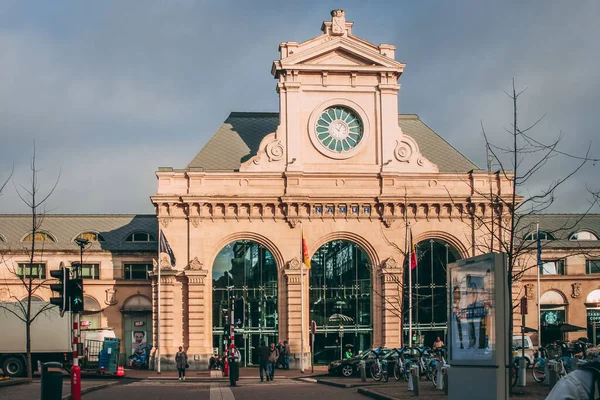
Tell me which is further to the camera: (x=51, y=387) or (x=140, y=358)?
(x=140, y=358)

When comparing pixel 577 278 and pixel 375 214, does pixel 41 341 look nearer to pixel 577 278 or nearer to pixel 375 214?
pixel 375 214

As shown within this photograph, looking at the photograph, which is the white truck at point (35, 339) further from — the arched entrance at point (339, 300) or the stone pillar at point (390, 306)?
the stone pillar at point (390, 306)

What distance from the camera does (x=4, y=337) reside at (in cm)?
5156

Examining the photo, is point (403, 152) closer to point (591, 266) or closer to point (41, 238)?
point (591, 266)

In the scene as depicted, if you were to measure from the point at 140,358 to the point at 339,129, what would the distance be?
20.0m

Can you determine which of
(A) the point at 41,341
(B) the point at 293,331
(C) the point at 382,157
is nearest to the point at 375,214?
(C) the point at 382,157

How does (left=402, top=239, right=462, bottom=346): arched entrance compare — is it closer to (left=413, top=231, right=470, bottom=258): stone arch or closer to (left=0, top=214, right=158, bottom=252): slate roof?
(left=413, top=231, right=470, bottom=258): stone arch

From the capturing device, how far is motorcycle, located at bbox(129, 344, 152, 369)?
65412 millimetres

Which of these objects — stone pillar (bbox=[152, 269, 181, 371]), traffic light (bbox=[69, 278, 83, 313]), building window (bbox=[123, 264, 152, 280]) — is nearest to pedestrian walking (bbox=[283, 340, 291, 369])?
stone pillar (bbox=[152, 269, 181, 371])

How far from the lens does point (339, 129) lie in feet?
217

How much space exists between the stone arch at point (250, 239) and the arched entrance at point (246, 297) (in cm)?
28

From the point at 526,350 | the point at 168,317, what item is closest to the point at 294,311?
the point at 168,317

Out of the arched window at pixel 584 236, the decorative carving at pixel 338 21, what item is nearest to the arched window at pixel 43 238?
the decorative carving at pixel 338 21

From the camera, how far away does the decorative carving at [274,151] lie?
213 ft
